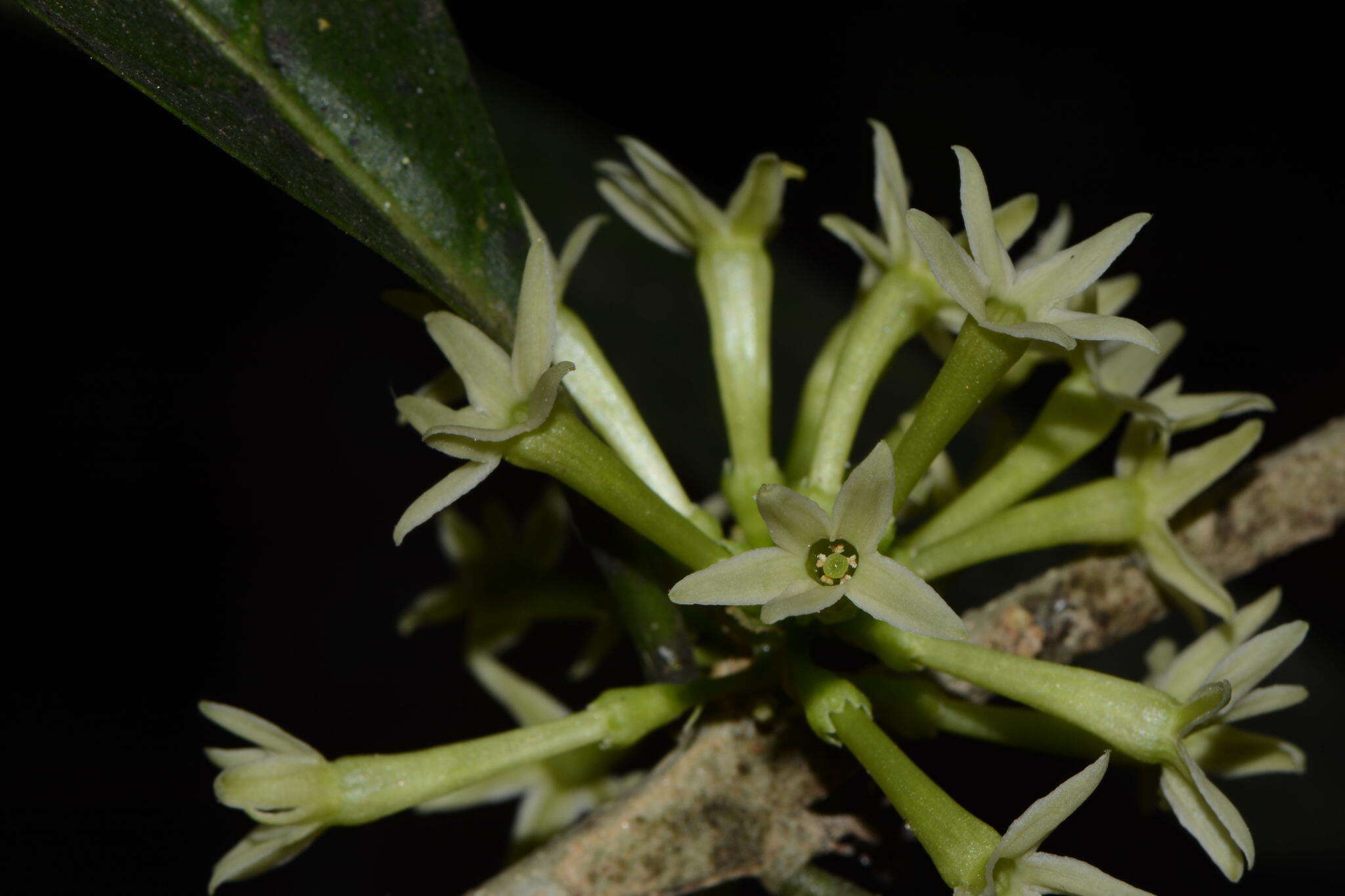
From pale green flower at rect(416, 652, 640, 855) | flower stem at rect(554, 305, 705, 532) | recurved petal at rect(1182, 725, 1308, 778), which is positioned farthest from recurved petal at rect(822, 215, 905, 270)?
pale green flower at rect(416, 652, 640, 855)

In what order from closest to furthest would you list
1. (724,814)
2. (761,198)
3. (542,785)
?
(724,814), (761,198), (542,785)

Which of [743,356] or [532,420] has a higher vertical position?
[743,356]

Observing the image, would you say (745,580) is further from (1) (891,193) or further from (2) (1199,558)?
(2) (1199,558)

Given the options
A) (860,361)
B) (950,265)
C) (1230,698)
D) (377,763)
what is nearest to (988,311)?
(950,265)

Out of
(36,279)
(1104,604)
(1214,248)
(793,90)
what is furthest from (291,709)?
(1214,248)

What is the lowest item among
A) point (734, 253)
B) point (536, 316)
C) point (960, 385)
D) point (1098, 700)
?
point (1098, 700)

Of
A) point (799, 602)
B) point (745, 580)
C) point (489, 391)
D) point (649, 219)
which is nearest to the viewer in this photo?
point (799, 602)

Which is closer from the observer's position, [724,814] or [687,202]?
[724,814]
